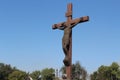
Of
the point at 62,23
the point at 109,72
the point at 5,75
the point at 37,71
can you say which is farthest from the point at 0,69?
the point at 62,23

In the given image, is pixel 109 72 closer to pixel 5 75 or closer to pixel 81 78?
pixel 81 78

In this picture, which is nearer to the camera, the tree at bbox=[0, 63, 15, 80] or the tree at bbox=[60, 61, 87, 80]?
the tree at bbox=[60, 61, 87, 80]

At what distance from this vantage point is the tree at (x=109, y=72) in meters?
68.6

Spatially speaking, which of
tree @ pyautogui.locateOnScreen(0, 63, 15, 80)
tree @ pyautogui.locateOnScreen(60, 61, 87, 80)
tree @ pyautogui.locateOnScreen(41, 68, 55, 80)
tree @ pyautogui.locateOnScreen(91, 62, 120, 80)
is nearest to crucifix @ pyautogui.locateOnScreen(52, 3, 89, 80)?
tree @ pyautogui.locateOnScreen(60, 61, 87, 80)

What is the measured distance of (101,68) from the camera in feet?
240

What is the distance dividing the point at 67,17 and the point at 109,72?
194 ft

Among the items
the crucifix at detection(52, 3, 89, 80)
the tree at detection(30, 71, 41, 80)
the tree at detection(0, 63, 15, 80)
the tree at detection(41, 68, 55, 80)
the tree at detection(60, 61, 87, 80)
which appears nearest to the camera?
the crucifix at detection(52, 3, 89, 80)

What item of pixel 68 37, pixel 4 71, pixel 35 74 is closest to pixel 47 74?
pixel 35 74

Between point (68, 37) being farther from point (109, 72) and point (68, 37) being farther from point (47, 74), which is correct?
point (47, 74)

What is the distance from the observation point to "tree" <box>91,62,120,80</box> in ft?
225

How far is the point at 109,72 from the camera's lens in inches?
2758

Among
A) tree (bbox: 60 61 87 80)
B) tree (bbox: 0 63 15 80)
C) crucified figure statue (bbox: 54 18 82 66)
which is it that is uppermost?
tree (bbox: 0 63 15 80)

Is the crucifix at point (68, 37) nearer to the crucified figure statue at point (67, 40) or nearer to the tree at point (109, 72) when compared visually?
the crucified figure statue at point (67, 40)

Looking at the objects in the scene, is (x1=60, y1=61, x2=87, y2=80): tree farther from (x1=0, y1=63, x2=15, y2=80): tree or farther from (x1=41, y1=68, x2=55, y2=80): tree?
(x1=0, y1=63, x2=15, y2=80): tree
